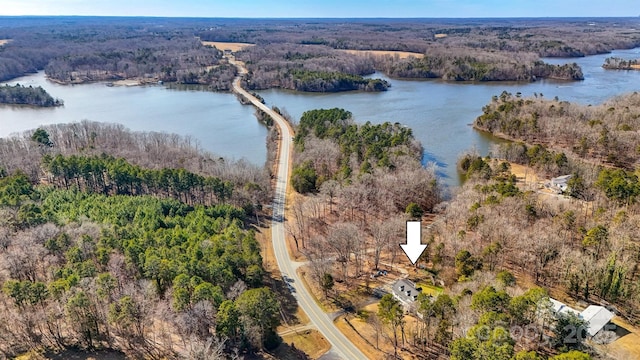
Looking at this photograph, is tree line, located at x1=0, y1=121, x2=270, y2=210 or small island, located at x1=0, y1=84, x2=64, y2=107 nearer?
tree line, located at x1=0, y1=121, x2=270, y2=210

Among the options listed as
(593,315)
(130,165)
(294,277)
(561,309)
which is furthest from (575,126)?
(130,165)

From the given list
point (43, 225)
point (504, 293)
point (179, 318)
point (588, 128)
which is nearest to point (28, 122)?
point (43, 225)

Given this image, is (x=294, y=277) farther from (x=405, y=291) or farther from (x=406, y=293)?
(x=406, y=293)

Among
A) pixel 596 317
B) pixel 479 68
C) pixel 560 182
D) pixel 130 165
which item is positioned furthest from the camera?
pixel 479 68

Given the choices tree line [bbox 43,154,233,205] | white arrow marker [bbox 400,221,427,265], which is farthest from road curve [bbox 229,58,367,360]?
white arrow marker [bbox 400,221,427,265]

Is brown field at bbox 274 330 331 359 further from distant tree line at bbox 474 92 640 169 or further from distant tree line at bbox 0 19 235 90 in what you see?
distant tree line at bbox 0 19 235 90

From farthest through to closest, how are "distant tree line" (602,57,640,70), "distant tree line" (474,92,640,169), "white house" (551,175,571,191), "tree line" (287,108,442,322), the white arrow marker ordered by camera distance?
"distant tree line" (602,57,640,70), "distant tree line" (474,92,640,169), "white house" (551,175,571,191), the white arrow marker, "tree line" (287,108,442,322)

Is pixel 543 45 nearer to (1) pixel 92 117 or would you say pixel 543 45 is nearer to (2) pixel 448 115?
(2) pixel 448 115
